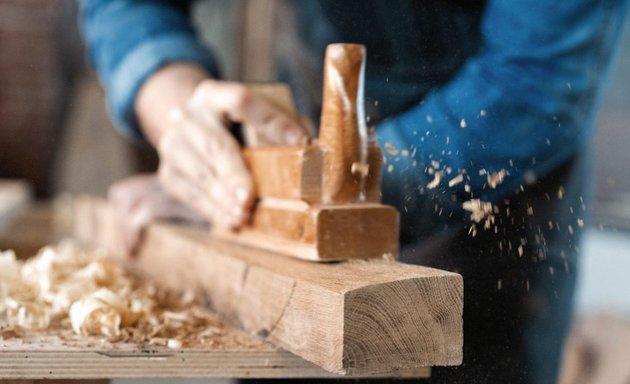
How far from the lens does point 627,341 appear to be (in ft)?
1.70

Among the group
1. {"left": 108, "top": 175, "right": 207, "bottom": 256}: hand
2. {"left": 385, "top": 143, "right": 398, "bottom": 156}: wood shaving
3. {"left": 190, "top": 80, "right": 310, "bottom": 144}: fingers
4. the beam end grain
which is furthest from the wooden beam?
{"left": 108, "top": 175, "right": 207, "bottom": 256}: hand

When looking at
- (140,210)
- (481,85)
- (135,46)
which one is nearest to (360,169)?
(481,85)

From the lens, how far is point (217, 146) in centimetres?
92

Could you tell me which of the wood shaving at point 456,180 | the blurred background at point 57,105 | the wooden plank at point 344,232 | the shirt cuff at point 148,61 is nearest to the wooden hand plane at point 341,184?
the wooden plank at point 344,232

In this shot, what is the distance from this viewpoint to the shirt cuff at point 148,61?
4.20 feet

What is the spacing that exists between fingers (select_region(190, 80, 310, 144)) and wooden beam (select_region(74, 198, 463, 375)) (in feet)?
0.70

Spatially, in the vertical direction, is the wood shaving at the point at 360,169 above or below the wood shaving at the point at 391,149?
below

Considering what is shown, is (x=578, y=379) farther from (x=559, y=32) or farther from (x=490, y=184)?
(x=559, y=32)

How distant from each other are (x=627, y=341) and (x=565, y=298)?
0.17 ft

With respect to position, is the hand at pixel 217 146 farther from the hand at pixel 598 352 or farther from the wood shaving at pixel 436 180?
the hand at pixel 598 352

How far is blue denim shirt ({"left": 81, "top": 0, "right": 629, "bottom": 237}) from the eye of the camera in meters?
0.57

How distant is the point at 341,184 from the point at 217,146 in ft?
0.91

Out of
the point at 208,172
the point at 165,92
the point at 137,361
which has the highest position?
the point at 165,92

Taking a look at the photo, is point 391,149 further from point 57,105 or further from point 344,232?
point 57,105
